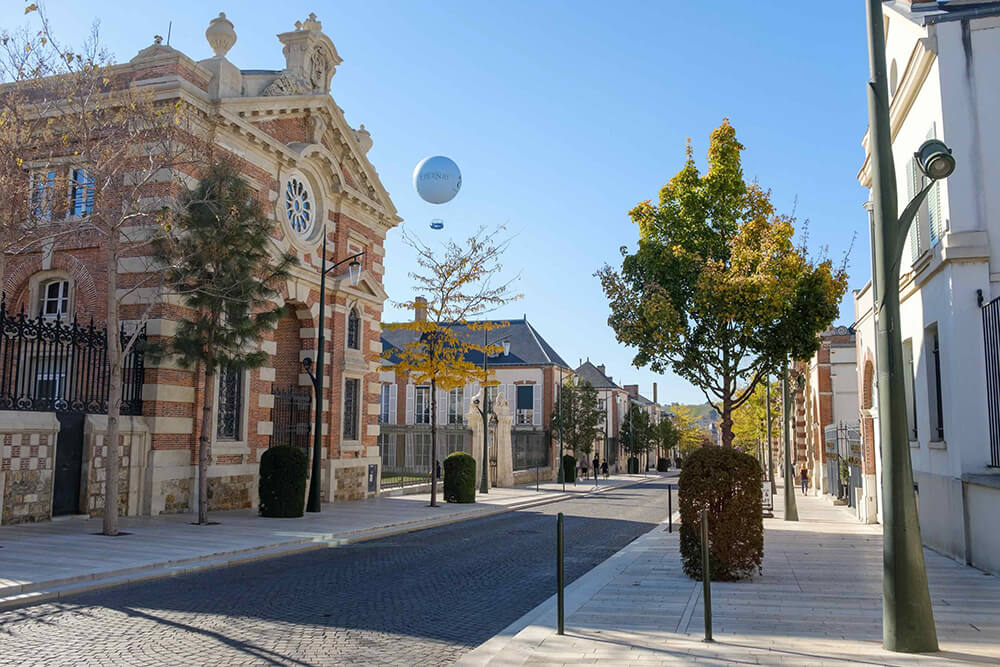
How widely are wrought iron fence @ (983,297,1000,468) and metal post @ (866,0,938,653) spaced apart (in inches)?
218

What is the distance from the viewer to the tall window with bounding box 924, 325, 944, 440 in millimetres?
13570

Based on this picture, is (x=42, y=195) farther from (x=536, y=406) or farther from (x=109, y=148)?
(x=536, y=406)

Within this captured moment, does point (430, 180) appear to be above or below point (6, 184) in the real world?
above

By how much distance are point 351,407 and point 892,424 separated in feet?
66.4

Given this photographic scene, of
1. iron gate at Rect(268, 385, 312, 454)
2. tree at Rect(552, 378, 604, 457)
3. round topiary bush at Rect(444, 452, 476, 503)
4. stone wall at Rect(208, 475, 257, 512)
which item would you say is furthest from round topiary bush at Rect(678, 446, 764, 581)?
tree at Rect(552, 378, 604, 457)

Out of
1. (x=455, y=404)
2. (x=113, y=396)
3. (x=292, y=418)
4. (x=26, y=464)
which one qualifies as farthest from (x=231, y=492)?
(x=455, y=404)

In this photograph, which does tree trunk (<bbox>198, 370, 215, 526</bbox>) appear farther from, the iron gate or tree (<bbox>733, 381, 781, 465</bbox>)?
tree (<bbox>733, 381, 781, 465</bbox>)

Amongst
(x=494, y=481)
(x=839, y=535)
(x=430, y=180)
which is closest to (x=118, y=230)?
(x=430, y=180)

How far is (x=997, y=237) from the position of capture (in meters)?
12.0

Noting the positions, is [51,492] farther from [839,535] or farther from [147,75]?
[839,535]

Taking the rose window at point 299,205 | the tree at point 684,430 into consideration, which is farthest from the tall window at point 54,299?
the tree at point 684,430

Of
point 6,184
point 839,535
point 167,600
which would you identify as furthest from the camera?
point 839,535

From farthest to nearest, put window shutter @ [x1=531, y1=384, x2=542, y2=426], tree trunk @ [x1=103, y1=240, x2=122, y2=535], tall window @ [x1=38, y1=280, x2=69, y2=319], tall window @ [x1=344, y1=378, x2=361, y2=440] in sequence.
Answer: window shutter @ [x1=531, y1=384, x2=542, y2=426] → tall window @ [x1=344, y1=378, x2=361, y2=440] → tall window @ [x1=38, y1=280, x2=69, y2=319] → tree trunk @ [x1=103, y1=240, x2=122, y2=535]

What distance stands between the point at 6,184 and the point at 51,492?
585 cm
